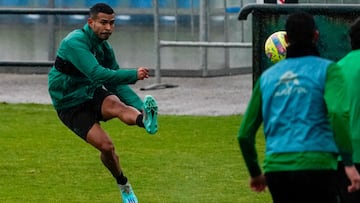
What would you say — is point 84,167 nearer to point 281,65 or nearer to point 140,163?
point 140,163

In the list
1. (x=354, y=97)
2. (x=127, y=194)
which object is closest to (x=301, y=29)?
(x=354, y=97)

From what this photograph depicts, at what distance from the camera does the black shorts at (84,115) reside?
10.6m

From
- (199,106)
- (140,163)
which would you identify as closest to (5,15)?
(199,106)

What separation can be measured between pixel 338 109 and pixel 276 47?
4216mm

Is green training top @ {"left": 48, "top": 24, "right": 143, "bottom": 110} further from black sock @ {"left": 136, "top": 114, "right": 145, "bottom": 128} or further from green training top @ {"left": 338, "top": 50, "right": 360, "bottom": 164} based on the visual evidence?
green training top @ {"left": 338, "top": 50, "right": 360, "bottom": 164}

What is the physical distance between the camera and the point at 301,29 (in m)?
6.57

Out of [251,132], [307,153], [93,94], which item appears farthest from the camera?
[93,94]

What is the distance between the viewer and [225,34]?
21.0m

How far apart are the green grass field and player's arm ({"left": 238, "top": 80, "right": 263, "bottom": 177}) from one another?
163 inches

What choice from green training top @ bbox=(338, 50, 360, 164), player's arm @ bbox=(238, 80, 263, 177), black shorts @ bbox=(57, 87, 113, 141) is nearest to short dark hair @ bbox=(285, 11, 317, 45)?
player's arm @ bbox=(238, 80, 263, 177)

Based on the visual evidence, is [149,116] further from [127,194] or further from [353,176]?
[353,176]

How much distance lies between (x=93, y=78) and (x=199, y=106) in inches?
318

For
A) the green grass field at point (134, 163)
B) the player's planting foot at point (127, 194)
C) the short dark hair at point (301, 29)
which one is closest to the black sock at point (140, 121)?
the player's planting foot at point (127, 194)

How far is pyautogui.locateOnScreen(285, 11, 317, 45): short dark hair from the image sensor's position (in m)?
6.57
